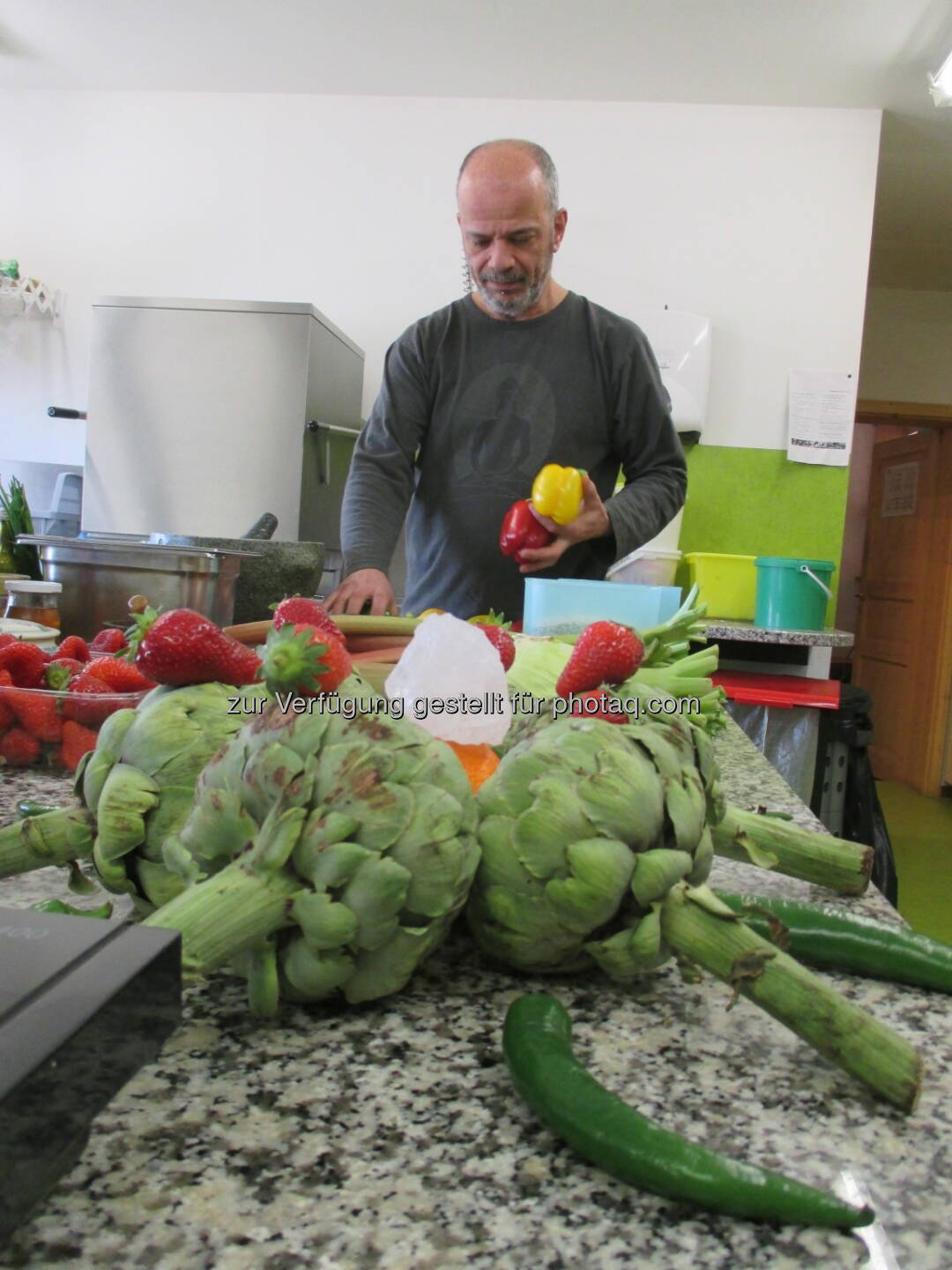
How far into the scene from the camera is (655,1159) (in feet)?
1.06

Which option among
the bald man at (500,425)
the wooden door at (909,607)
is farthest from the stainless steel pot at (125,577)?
the wooden door at (909,607)

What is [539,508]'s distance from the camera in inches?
62.7

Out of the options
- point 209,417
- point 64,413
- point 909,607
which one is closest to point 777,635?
point 209,417

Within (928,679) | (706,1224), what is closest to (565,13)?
(706,1224)

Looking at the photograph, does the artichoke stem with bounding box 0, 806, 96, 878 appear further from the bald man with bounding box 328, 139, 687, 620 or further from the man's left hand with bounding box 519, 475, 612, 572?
the bald man with bounding box 328, 139, 687, 620

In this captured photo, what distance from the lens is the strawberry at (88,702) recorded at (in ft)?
2.66

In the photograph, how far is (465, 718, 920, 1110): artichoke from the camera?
1.28 feet

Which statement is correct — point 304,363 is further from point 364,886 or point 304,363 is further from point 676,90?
point 364,886

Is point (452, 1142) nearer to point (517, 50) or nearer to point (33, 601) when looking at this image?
point (33, 601)

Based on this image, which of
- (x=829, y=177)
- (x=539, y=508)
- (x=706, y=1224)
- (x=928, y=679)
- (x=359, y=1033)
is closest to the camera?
(x=706, y=1224)

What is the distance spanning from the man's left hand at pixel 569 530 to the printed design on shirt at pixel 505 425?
36cm

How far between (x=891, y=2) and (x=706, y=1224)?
3263 mm

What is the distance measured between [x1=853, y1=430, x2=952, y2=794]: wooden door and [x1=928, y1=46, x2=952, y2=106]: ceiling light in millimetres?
3351

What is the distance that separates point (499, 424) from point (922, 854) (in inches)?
138
